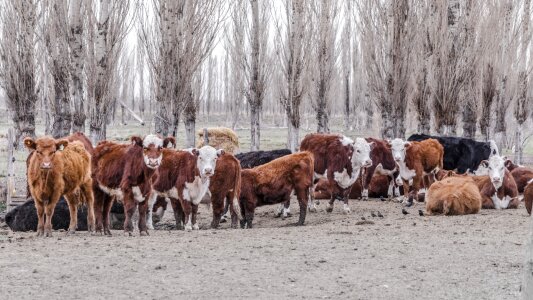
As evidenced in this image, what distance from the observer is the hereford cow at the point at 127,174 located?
9.96 m

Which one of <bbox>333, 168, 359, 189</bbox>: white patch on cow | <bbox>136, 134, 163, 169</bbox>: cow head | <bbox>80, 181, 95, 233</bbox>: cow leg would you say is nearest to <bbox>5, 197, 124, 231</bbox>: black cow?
<bbox>80, 181, 95, 233</bbox>: cow leg

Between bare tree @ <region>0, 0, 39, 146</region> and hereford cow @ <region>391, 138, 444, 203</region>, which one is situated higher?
bare tree @ <region>0, 0, 39, 146</region>

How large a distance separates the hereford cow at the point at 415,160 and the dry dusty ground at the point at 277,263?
3.90 m

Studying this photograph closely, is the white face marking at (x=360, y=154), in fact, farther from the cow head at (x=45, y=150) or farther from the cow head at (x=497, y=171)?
the cow head at (x=45, y=150)

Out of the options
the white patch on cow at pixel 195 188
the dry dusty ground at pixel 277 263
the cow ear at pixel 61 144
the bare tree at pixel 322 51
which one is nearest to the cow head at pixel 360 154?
the dry dusty ground at pixel 277 263

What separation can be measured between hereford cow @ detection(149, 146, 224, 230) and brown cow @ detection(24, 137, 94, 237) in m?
1.36

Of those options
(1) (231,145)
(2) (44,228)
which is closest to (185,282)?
(2) (44,228)

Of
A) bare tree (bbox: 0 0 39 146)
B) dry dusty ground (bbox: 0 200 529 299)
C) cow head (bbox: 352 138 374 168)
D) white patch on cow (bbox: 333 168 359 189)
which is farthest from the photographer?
bare tree (bbox: 0 0 39 146)

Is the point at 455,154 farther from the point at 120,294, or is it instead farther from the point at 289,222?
the point at 120,294

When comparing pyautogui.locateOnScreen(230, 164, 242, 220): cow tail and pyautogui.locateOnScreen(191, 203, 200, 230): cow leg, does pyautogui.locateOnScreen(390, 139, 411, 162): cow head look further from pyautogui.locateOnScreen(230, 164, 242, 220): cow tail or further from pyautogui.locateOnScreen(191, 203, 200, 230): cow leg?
pyautogui.locateOnScreen(191, 203, 200, 230): cow leg

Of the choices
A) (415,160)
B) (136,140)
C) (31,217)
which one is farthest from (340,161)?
(31,217)

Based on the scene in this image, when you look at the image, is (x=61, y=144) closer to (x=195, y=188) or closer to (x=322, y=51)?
(x=195, y=188)

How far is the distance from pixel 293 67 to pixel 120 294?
16.2 meters

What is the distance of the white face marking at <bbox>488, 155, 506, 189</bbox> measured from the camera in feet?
43.3
